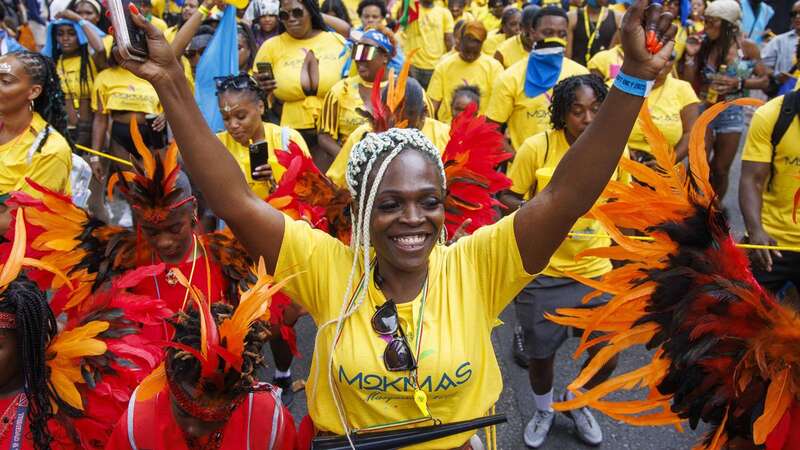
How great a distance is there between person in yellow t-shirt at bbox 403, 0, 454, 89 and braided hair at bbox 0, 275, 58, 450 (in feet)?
23.6

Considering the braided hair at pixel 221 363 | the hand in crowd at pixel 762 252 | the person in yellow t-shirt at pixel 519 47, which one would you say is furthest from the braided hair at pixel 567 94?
the person in yellow t-shirt at pixel 519 47

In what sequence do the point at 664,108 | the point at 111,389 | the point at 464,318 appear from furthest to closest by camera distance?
the point at 664,108
the point at 111,389
the point at 464,318

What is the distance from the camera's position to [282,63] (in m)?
5.93

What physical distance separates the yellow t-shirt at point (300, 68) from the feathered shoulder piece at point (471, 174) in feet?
8.38

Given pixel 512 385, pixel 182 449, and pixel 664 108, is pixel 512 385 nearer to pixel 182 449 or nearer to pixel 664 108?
pixel 664 108

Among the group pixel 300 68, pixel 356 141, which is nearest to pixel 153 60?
pixel 356 141

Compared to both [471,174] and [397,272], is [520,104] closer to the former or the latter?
[471,174]

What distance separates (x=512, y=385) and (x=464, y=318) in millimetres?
2688

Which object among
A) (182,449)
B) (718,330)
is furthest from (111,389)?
(718,330)

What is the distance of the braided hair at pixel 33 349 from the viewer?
216 centimetres

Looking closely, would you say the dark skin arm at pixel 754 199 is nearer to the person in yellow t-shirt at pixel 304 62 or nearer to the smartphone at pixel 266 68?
the person in yellow t-shirt at pixel 304 62

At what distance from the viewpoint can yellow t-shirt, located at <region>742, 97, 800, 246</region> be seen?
12.3ft

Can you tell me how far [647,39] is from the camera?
1586mm

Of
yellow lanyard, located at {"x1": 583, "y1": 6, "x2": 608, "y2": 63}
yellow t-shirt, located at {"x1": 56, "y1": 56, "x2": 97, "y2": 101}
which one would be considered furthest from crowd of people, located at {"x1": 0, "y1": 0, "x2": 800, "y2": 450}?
yellow lanyard, located at {"x1": 583, "y1": 6, "x2": 608, "y2": 63}
